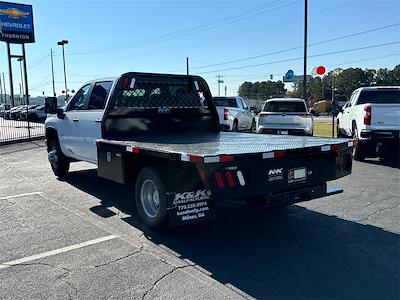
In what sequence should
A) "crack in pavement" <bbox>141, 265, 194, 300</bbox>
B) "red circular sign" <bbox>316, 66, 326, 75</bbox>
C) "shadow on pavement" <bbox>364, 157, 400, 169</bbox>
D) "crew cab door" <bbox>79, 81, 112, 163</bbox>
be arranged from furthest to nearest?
1. "red circular sign" <bbox>316, 66, 326, 75</bbox>
2. "shadow on pavement" <bbox>364, 157, 400, 169</bbox>
3. "crew cab door" <bbox>79, 81, 112, 163</bbox>
4. "crack in pavement" <bbox>141, 265, 194, 300</bbox>

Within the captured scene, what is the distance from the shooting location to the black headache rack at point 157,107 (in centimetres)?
689

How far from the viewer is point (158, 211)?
5.11 metres

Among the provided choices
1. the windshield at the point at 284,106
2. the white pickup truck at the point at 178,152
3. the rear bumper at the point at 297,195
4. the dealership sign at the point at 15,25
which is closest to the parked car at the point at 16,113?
the dealership sign at the point at 15,25

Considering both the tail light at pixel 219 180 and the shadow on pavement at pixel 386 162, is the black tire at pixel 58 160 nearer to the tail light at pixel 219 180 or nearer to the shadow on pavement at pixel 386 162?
the tail light at pixel 219 180

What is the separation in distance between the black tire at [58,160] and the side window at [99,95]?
6.66ft

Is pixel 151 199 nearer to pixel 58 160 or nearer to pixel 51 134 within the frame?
pixel 58 160

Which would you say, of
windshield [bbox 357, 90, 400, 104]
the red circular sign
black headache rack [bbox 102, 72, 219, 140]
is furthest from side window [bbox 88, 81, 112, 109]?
the red circular sign

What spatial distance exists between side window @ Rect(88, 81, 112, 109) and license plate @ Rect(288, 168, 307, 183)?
3714 millimetres

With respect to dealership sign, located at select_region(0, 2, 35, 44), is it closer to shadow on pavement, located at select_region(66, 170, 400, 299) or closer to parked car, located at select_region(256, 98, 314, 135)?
parked car, located at select_region(256, 98, 314, 135)

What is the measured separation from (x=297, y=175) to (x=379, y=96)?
8235 millimetres

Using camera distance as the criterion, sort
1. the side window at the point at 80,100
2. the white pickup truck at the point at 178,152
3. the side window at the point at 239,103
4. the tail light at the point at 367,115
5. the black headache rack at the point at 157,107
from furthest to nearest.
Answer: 1. the side window at the point at 239,103
2. the tail light at the point at 367,115
3. the side window at the point at 80,100
4. the black headache rack at the point at 157,107
5. the white pickup truck at the point at 178,152

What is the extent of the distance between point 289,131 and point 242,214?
25.2 ft

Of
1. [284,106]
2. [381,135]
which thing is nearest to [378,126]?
[381,135]

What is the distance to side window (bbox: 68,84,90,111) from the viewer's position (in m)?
7.93
